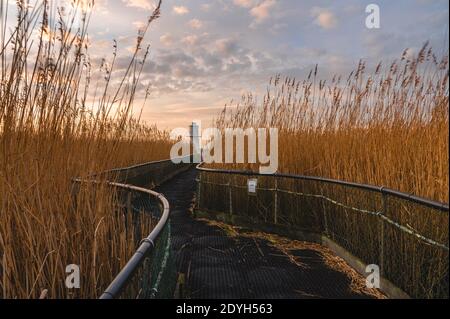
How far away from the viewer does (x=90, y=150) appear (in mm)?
3455

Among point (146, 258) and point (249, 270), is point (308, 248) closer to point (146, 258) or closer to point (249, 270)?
point (249, 270)

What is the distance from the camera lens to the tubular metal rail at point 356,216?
3703 mm

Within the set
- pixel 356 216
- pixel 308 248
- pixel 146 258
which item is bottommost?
pixel 308 248

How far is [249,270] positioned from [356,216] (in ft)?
4.83

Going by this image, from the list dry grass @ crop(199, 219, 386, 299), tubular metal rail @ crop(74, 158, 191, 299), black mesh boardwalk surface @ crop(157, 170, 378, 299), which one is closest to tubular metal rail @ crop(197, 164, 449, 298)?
dry grass @ crop(199, 219, 386, 299)

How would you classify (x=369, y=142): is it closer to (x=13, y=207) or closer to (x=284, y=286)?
(x=284, y=286)

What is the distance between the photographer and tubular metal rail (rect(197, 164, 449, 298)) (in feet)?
12.1

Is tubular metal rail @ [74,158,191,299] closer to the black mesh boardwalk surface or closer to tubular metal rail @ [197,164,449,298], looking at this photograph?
the black mesh boardwalk surface

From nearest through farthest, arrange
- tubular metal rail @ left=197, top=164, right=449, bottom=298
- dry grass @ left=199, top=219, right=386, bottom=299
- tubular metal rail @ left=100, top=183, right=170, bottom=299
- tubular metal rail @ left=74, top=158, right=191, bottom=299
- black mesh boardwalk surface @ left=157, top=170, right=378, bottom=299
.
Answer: tubular metal rail @ left=100, top=183, right=170, bottom=299, tubular metal rail @ left=74, top=158, right=191, bottom=299, tubular metal rail @ left=197, top=164, right=449, bottom=298, black mesh boardwalk surface @ left=157, top=170, right=378, bottom=299, dry grass @ left=199, top=219, right=386, bottom=299

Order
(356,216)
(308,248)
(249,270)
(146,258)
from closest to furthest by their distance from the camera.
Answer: (146,258)
(249,270)
(356,216)
(308,248)

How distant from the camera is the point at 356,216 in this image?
529 centimetres

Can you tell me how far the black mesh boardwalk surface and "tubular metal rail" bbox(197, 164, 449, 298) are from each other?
0.44 m

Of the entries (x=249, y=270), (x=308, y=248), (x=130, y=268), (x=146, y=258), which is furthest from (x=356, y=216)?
(x=130, y=268)
